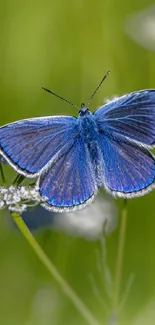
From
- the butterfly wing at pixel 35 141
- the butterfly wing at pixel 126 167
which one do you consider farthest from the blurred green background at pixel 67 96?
the butterfly wing at pixel 35 141

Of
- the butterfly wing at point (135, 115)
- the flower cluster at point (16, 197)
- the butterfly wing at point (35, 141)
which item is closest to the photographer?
the flower cluster at point (16, 197)

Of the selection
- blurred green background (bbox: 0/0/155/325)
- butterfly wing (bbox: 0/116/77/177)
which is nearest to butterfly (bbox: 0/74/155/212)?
butterfly wing (bbox: 0/116/77/177)

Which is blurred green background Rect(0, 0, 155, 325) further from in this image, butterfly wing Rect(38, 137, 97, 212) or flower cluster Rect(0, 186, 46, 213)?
flower cluster Rect(0, 186, 46, 213)

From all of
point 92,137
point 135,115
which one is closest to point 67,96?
point 92,137

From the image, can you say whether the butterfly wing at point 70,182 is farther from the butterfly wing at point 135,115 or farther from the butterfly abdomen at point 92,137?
the butterfly wing at point 135,115

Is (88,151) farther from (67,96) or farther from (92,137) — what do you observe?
(67,96)

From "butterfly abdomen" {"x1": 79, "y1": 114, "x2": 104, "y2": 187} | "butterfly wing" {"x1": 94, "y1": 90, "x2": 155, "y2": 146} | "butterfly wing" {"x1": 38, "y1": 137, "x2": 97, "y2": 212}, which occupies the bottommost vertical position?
"butterfly wing" {"x1": 38, "y1": 137, "x2": 97, "y2": 212}
